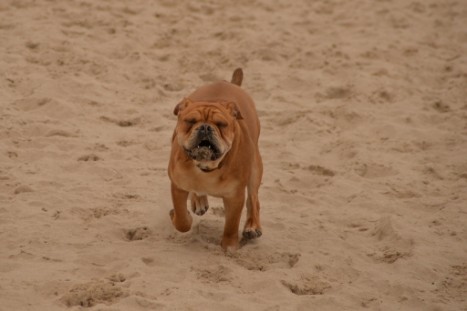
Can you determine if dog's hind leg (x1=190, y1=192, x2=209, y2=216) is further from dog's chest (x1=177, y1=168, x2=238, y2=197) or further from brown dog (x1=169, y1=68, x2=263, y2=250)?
dog's chest (x1=177, y1=168, x2=238, y2=197)

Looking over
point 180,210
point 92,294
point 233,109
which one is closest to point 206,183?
point 180,210

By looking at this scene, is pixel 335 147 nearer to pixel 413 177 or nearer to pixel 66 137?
pixel 413 177

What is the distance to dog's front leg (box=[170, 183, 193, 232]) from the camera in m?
4.82

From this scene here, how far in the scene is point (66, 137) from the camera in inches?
251

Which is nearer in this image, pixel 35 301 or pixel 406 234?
pixel 35 301

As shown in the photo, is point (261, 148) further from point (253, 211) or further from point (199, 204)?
point (253, 211)

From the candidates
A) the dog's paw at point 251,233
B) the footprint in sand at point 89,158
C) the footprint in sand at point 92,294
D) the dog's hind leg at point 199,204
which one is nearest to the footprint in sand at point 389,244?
the dog's paw at point 251,233

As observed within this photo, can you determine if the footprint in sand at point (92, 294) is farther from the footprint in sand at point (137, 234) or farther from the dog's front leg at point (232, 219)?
the dog's front leg at point (232, 219)

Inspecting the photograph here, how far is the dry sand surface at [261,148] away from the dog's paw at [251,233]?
0.20 feet

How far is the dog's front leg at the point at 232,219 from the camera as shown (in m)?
4.76

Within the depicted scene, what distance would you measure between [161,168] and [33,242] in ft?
5.38

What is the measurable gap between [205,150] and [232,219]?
2.08ft

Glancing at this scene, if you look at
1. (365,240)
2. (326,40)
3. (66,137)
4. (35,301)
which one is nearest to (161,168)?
(66,137)

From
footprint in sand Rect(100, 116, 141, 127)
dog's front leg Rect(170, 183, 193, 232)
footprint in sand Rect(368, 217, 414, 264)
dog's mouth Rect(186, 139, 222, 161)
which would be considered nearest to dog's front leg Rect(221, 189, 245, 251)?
dog's front leg Rect(170, 183, 193, 232)
